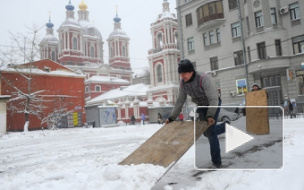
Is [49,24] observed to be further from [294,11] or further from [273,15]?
[294,11]

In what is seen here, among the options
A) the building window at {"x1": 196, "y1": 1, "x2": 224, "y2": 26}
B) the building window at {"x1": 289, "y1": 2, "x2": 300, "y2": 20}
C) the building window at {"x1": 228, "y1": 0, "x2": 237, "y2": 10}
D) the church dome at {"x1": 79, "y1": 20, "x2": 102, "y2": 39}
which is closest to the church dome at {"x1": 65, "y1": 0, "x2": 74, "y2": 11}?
the church dome at {"x1": 79, "y1": 20, "x2": 102, "y2": 39}

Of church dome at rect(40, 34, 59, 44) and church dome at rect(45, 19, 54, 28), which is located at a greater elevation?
church dome at rect(45, 19, 54, 28)

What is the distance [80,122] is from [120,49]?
28.0 m

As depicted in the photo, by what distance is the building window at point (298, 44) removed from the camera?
70.2 ft

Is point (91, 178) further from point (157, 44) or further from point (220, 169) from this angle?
point (157, 44)

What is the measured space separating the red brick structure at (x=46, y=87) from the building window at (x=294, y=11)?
25.3 metres

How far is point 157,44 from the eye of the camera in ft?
136

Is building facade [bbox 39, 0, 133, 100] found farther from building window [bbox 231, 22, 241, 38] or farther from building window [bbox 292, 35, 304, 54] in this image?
building window [bbox 292, 35, 304, 54]

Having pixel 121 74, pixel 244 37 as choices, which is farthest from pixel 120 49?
pixel 244 37

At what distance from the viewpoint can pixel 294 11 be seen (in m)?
21.9

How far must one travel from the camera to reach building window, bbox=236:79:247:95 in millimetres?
24312
